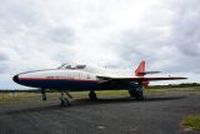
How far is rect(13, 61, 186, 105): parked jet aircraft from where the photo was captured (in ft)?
70.7

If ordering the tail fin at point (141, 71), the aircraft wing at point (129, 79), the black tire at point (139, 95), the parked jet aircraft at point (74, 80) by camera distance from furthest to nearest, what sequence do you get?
the tail fin at point (141, 71)
the black tire at point (139, 95)
the aircraft wing at point (129, 79)
the parked jet aircraft at point (74, 80)

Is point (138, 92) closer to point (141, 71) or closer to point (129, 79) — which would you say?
point (129, 79)

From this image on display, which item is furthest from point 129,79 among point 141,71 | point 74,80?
point 141,71

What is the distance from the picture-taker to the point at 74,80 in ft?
80.5

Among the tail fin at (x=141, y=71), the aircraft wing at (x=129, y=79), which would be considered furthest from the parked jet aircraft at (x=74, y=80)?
the tail fin at (x=141, y=71)

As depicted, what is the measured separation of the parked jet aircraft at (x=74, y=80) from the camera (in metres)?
21.5

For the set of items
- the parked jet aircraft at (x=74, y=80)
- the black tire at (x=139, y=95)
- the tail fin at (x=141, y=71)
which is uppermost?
the tail fin at (x=141, y=71)

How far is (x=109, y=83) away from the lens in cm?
2892

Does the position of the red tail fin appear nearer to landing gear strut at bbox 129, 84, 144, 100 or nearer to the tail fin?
the tail fin

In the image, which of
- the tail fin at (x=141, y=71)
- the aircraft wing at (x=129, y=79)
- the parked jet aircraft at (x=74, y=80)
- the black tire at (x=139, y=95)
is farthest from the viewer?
the tail fin at (x=141, y=71)

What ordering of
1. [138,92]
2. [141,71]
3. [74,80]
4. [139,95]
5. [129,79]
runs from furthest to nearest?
[141,71] → [138,92] → [139,95] → [129,79] → [74,80]

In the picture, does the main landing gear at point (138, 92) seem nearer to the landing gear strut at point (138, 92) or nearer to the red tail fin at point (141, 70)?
the landing gear strut at point (138, 92)

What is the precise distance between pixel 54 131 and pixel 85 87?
607 inches

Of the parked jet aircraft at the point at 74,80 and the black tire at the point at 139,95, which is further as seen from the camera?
the black tire at the point at 139,95
